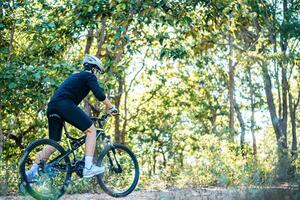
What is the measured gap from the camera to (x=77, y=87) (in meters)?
7.01

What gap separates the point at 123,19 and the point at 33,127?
8544 millimetres

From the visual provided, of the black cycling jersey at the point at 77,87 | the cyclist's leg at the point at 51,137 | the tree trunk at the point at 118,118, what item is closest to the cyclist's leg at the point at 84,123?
the black cycling jersey at the point at 77,87

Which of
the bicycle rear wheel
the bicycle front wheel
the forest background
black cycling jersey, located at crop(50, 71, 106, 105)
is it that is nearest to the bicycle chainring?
the bicycle rear wheel

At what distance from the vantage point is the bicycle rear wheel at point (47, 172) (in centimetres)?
690

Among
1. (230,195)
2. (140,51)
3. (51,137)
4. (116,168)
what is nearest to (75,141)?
(51,137)

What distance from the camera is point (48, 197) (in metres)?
7.14

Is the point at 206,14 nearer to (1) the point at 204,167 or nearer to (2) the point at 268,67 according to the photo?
(1) the point at 204,167

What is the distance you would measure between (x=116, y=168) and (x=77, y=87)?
1.51 meters

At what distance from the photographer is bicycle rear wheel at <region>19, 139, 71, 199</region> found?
6902 mm

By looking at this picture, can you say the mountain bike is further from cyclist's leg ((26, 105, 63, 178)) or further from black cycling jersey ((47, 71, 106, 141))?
black cycling jersey ((47, 71, 106, 141))

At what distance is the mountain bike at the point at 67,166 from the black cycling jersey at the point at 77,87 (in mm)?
316

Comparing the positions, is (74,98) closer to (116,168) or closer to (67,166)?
(67,166)

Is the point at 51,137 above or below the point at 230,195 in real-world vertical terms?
above

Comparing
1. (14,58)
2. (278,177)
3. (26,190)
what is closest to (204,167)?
(278,177)
